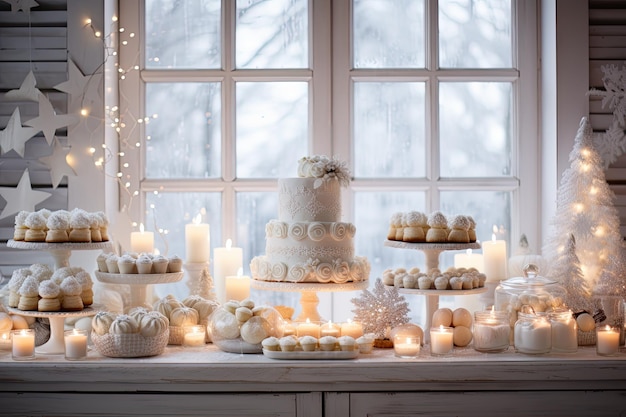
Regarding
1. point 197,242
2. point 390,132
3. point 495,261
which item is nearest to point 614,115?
point 495,261

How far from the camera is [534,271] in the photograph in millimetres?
2529

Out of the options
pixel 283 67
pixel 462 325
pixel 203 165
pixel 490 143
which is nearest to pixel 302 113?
pixel 283 67

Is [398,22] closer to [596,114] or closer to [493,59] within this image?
[493,59]

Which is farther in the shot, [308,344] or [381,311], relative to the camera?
[381,311]

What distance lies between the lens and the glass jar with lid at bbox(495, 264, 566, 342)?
2.50 meters

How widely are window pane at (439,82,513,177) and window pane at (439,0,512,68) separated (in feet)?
0.32

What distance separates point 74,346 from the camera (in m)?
2.33

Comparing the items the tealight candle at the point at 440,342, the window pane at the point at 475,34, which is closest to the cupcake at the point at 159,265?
the tealight candle at the point at 440,342

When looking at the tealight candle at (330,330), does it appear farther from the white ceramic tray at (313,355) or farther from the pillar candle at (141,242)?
the pillar candle at (141,242)

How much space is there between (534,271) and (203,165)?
1373 mm

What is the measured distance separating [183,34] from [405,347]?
1577 mm

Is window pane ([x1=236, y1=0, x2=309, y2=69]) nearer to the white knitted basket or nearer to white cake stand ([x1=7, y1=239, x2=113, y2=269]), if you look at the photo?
white cake stand ([x1=7, y1=239, x2=113, y2=269])

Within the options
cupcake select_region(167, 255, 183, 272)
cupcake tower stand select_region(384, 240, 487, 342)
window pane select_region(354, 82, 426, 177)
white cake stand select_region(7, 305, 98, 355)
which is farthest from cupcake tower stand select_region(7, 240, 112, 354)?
window pane select_region(354, 82, 426, 177)

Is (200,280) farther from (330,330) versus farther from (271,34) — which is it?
(271,34)
